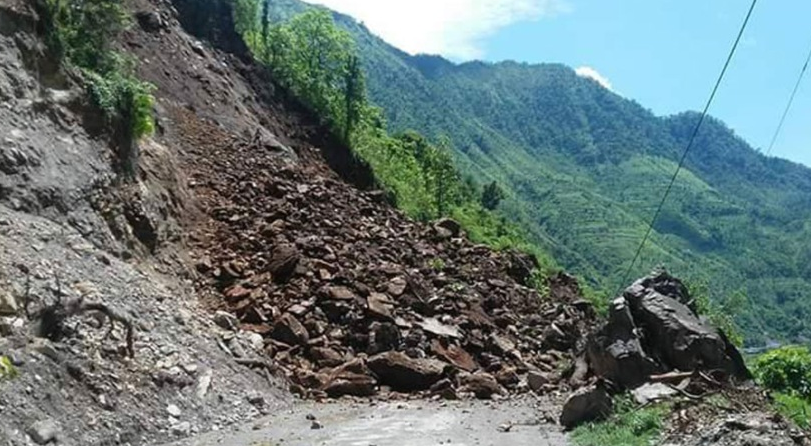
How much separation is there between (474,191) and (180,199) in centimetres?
6031

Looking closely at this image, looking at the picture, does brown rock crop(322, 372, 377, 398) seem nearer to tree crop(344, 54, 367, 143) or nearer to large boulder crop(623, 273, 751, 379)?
large boulder crop(623, 273, 751, 379)

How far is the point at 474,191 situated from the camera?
277 ft

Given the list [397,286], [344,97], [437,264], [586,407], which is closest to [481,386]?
[397,286]

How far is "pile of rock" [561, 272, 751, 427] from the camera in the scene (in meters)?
15.0

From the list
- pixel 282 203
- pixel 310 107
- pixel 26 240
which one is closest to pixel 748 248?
pixel 310 107

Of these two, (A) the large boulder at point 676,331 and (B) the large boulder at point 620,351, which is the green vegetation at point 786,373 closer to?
(A) the large boulder at point 676,331

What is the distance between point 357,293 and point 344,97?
29698mm

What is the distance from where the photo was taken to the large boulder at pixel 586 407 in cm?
1467

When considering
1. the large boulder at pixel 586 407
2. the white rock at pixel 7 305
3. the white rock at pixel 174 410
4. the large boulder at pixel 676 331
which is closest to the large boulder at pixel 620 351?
the large boulder at pixel 676 331

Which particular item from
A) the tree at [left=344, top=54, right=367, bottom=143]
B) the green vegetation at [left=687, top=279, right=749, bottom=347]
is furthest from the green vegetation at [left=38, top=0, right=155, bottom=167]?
the tree at [left=344, top=54, right=367, bottom=143]

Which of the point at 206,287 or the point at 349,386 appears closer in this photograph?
the point at 349,386

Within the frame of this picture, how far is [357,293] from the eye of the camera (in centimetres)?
2405

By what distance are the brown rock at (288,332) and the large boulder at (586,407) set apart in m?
8.37

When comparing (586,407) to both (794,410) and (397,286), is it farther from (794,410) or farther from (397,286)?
(397,286)
